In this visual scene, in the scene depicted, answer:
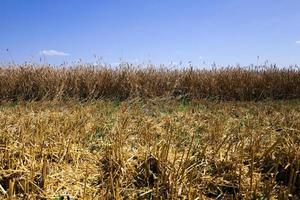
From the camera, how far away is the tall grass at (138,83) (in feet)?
41.2

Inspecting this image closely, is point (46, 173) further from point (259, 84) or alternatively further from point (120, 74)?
point (259, 84)

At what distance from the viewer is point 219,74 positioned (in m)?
14.5

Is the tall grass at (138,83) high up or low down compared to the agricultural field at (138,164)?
up

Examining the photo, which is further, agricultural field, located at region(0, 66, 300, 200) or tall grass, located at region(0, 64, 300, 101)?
tall grass, located at region(0, 64, 300, 101)

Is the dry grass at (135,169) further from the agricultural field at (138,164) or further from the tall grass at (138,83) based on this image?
the tall grass at (138,83)

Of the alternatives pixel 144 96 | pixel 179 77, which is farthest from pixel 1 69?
pixel 179 77

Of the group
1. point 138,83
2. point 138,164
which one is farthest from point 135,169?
point 138,83

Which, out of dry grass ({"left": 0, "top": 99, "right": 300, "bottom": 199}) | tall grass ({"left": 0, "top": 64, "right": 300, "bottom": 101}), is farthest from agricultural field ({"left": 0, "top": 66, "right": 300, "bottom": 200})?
tall grass ({"left": 0, "top": 64, "right": 300, "bottom": 101})

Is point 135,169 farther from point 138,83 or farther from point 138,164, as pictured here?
point 138,83

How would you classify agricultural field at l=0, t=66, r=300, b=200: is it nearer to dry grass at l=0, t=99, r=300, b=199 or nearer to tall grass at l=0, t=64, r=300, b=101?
dry grass at l=0, t=99, r=300, b=199

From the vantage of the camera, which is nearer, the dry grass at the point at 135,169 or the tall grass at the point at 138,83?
the dry grass at the point at 135,169

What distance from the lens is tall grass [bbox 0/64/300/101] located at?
12.6 m

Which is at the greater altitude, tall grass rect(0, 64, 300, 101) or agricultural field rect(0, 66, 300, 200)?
tall grass rect(0, 64, 300, 101)

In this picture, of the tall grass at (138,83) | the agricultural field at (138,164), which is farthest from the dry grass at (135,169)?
the tall grass at (138,83)
